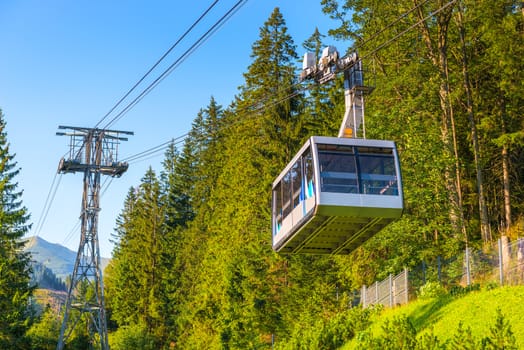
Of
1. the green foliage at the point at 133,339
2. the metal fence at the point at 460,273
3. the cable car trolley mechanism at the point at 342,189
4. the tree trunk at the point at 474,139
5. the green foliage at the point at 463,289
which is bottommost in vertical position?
the green foliage at the point at 133,339

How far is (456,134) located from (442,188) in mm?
5557

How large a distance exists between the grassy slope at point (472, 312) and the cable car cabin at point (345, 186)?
295cm

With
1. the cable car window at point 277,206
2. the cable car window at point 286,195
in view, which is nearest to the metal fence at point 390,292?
the cable car window at point 277,206

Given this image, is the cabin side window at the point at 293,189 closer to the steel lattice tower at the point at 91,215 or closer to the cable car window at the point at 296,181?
the cable car window at the point at 296,181

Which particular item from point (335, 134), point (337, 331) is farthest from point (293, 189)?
point (335, 134)

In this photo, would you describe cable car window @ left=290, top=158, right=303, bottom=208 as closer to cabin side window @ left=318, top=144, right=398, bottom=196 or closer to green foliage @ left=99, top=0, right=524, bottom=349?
cabin side window @ left=318, top=144, right=398, bottom=196

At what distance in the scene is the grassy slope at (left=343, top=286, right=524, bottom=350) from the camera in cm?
1991

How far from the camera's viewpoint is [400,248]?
29.7 m

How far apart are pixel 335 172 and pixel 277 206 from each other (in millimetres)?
4006

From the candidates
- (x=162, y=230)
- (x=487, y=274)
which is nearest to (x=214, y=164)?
(x=162, y=230)

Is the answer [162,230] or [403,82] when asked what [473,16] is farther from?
[162,230]

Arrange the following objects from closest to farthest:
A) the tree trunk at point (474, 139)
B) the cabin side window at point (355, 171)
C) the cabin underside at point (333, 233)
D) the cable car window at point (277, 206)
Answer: the cabin side window at point (355, 171) < the cabin underside at point (333, 233) < the cable car window at point (277, 206) < the tree trunk at point (474, 139)

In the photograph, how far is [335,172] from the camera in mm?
18875

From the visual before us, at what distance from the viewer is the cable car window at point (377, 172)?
19.0 metres
